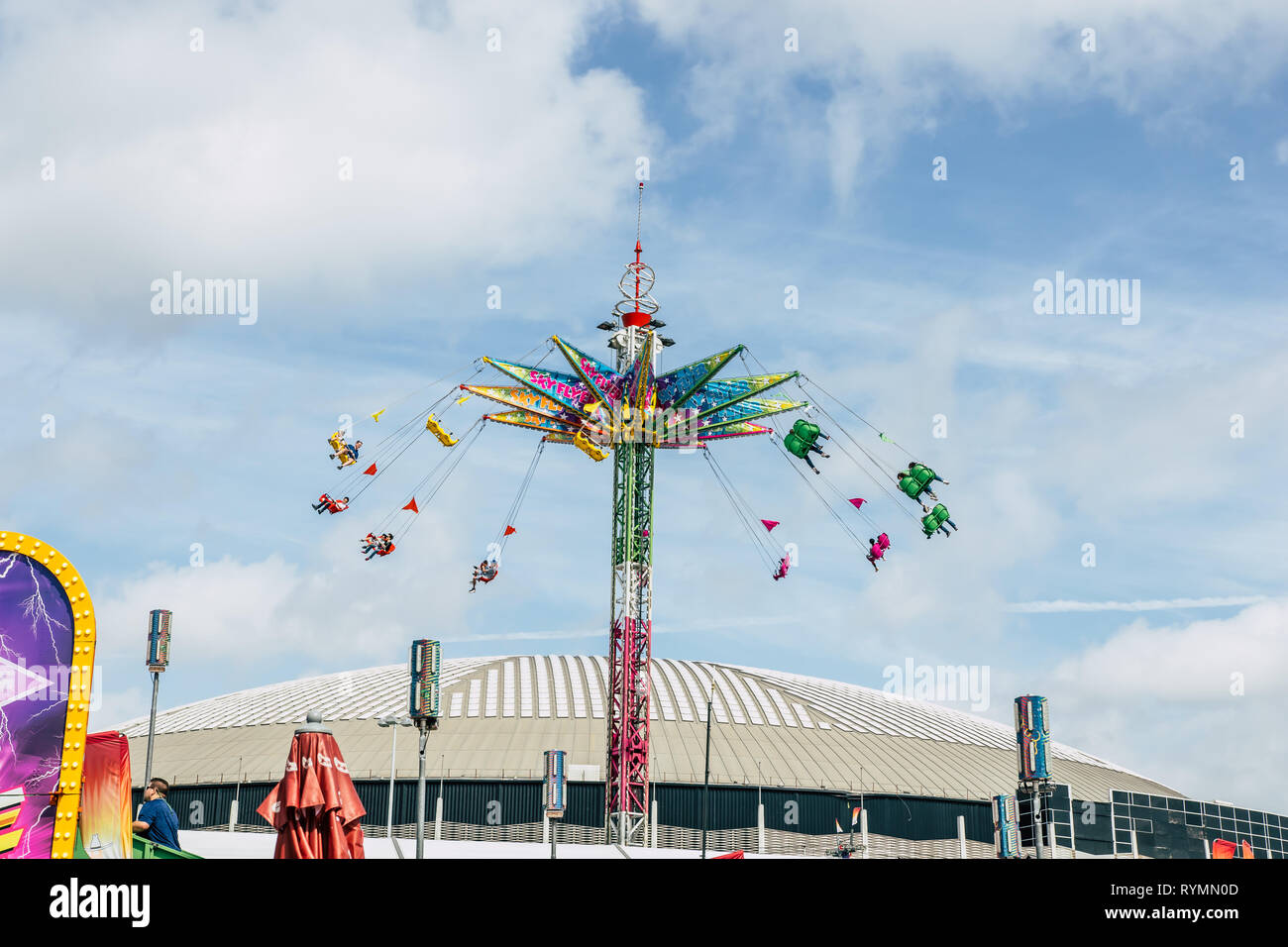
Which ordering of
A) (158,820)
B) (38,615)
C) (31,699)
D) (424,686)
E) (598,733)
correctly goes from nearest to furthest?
(31,699)
(38,615)
(158,820)
(424,686)
(598,733)

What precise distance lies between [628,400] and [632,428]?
4.70ft

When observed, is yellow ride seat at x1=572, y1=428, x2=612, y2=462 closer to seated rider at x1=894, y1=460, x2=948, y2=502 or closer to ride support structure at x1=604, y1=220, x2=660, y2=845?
ride support structure at x1=604, y1=220, x2=660, y2=845

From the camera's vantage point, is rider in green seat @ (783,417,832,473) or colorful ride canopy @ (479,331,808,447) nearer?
rider in green seat @ (783,417,832,473)

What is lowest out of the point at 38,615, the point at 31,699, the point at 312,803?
the point at 312,803

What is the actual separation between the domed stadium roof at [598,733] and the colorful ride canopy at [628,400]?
20.4m

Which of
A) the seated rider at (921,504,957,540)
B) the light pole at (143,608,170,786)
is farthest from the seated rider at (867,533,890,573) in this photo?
the light pole at (143,608,170,786)

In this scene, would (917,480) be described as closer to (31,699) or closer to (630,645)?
(630,645)

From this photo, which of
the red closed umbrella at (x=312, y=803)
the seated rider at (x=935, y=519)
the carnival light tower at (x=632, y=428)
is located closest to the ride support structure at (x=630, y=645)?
the carnival light tower at (x=632, y=428)

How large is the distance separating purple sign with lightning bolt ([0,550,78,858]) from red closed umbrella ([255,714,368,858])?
388cm

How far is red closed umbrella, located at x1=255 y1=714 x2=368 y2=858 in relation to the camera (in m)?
22.0

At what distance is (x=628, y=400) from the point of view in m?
61.6

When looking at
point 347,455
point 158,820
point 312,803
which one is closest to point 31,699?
point 158,820

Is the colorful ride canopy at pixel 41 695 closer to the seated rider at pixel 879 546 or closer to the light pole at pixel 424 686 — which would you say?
the light pole at pixel 424 686
